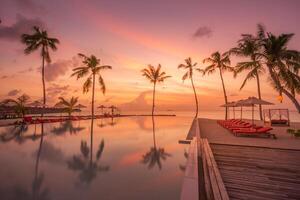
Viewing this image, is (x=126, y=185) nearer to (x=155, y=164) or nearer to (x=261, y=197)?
(x=155, y=164)

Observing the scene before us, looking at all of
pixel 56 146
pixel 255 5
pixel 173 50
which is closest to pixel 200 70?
pixel 173 50

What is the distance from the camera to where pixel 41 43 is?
25094 millimetres

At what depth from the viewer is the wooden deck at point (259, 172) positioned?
3418 mm

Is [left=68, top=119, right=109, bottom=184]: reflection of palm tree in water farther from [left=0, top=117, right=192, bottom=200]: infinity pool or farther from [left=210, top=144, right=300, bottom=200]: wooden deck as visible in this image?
[left=210, top=144, right=300, bottom=200]: wooden deck

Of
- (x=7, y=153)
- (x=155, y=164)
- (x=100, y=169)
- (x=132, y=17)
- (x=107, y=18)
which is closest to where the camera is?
(x=100, y=169)

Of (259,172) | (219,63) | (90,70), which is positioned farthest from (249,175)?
(90,70)

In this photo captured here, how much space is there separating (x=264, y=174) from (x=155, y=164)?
3950 millimetres

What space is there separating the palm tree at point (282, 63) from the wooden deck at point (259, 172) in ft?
36.5

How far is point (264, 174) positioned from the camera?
427cm

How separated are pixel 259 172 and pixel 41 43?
29.3 meters

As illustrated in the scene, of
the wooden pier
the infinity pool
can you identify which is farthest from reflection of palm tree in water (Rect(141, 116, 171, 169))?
the wooden pier

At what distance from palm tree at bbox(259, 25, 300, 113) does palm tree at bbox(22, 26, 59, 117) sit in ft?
88.6

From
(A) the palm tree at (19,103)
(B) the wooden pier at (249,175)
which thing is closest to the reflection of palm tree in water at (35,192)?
(B) the wooden pier at (249,175)

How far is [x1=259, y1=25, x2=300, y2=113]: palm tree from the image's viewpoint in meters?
14.9
